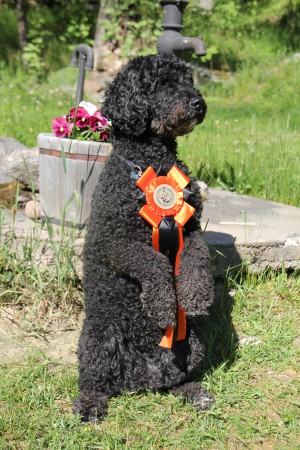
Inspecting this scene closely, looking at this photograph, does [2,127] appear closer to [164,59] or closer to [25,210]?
[25,210]

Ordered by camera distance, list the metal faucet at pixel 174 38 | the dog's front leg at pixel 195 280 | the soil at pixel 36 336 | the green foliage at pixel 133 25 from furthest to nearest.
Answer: the green foliage at pixel 133 25, the metal faucet at pixel 174 38, the soil at pixel 36 336, the dog's front leg at pixel 195 280

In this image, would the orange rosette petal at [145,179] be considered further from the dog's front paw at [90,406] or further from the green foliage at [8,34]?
the green foliage at [8,34]

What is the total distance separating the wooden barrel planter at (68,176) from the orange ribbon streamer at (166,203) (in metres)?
0.95

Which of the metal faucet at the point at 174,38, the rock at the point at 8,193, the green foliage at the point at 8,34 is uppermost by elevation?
the green foliage at the point at 8,34

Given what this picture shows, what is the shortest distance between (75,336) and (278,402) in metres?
1.26

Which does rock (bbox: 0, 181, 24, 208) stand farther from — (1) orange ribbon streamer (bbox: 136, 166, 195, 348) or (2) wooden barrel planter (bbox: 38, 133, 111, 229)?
(1) orange ribbon streamer (bbox: 136, 166, 195, 348)

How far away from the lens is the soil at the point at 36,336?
337cm

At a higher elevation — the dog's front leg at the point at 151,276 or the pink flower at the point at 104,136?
the pink flower at the point at 104,136

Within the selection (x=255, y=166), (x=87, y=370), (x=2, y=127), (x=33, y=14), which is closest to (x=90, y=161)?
(x=87, y=370)

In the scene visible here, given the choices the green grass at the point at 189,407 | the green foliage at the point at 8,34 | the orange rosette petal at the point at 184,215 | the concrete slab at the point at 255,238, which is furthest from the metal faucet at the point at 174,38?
the green foliage at the point at 8,34

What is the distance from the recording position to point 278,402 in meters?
2.98

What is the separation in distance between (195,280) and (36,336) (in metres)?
1.29

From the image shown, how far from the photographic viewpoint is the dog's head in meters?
2.60

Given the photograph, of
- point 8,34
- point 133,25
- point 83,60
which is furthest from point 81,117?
point 8,34
